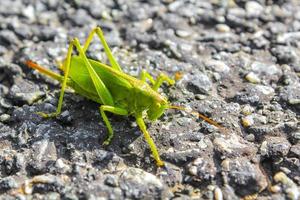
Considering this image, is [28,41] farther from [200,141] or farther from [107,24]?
[200,141]

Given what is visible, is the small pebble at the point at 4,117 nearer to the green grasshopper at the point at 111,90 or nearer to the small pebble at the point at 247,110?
the green grasshopper at the point at 111,90

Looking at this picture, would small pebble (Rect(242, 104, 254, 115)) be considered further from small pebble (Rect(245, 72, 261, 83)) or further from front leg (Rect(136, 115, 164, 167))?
front leg (Rect(136, 115, 164, 167))

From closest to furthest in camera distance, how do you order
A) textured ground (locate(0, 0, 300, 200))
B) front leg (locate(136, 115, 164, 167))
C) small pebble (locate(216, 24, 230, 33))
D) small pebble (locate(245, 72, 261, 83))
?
textured ground (locate(0, 0, 300, 200))
front leg (locate(136, 115, 164, 167))
small pebble (locate(245, 72, 261, 83))
small pebble (locate(216, 24, 230, 33))

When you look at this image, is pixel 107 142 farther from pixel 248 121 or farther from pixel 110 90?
pixel 248 121

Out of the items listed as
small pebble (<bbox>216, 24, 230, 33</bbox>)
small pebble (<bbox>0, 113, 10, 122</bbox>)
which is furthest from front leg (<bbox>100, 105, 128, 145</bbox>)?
small pebble (<bbox>216, 24, 230, 33</bbox>)

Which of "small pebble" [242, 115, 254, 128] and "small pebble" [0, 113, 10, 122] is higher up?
"small pebble" [242, 115, 254, 128]

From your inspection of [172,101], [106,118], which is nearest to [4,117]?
[106,118]
